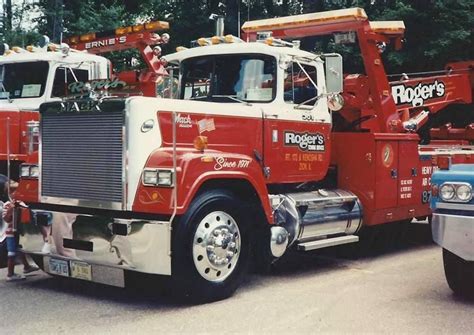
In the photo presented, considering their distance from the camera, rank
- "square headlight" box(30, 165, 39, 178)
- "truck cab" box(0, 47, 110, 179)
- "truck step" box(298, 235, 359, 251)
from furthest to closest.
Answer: "truck cab" box(0, 47, 110, 179)
"truck step" box(298, 235, 359, 251)
"square headlight" box(30, 165, 39, 178)

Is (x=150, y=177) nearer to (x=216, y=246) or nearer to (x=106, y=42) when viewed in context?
(x=216, y=246)

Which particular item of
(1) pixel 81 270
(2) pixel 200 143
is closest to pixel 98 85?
(2) pixel 200 143

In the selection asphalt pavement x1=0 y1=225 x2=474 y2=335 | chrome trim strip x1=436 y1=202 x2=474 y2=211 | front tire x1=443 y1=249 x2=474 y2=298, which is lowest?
asphalt pavement x1=0 y1=225 x2=474 y2=335

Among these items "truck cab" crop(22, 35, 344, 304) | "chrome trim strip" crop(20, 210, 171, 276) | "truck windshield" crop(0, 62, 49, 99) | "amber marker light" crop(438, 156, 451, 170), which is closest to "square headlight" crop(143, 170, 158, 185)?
"truck cab" crop(22, 35, 344, 304)

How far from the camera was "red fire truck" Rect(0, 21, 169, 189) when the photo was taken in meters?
8.91

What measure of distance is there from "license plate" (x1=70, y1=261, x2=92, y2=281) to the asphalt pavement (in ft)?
0.82

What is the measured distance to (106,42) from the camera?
449 inches

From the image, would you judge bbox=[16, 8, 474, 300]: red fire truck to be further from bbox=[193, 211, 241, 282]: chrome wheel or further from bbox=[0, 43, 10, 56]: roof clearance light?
bbox=[0, 43, 10, 56]: roof clearance light

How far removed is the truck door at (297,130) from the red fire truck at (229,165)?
0.07 feet

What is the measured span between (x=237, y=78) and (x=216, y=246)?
2267mm

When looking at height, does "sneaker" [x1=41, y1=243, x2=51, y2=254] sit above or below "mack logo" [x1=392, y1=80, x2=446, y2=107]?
below

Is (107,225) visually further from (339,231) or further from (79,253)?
(339,231)

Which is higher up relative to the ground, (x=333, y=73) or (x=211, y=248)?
(x=333, y=73)

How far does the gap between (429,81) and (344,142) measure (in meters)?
2.98
